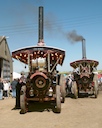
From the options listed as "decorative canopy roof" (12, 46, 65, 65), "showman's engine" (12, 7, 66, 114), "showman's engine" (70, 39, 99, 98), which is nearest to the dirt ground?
"showman's engine" (12, 7, 66, 114)

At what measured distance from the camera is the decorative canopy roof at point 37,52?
28.0ft

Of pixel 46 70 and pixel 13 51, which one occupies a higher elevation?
pixel 13 51

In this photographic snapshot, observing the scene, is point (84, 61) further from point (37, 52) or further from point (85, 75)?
point (37, 52)

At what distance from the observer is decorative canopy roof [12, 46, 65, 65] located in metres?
8.55

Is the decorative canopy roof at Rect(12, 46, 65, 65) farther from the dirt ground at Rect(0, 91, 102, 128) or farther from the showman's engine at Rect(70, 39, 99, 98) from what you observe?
the showman's engine at Rect(70, 39, 99, 98)

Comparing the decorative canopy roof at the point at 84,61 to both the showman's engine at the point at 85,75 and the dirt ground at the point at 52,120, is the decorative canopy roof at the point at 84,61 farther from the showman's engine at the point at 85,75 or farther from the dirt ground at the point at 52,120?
the dirt ground at the point at 52,120

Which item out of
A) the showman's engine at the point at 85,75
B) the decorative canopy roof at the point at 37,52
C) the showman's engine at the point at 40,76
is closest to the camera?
the showman's engine at the point at 40,76

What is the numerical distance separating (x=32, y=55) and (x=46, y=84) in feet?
4.94

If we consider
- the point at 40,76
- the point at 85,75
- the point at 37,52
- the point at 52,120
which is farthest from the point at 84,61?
the point at 52,120

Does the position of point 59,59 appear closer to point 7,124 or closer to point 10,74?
point 7,124

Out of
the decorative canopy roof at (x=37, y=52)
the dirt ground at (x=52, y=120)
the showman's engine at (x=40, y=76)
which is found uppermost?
the decorative canopy roof at (x=37, y=52)

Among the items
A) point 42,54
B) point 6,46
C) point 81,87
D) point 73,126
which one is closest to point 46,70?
point 42,54

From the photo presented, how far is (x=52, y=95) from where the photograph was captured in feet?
28.4

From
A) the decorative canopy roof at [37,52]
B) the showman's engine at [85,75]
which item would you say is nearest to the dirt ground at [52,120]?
the decorative canopy roof at [37,52]
